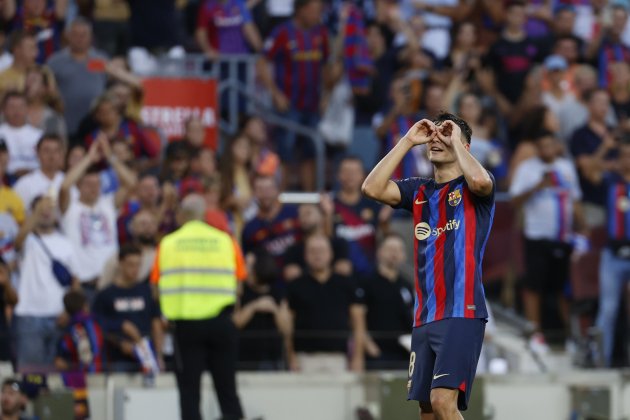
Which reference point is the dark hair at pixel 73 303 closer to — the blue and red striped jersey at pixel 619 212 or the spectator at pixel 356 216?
the spectator at pixel 356 216

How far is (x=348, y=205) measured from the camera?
15.5m

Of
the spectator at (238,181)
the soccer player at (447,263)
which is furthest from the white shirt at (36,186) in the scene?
the soccer player at (447,263)

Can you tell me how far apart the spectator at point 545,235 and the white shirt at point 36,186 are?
4.67 meters

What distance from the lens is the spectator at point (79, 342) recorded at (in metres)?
13.4

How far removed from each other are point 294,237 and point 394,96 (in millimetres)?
2991

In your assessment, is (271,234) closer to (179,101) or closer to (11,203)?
(11,203)

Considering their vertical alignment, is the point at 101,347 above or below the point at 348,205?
below

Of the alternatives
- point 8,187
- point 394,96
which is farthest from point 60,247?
point 394,96

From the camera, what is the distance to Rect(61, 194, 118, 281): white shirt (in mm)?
14633

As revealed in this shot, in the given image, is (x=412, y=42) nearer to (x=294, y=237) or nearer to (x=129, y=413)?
(x=294, y=237)

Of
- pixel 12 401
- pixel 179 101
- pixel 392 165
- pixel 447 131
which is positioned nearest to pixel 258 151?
pixel 179 101

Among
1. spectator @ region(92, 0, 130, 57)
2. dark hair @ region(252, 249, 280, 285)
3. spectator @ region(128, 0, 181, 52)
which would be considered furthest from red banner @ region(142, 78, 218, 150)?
dark hair @ region(252, 249, 280, 285)

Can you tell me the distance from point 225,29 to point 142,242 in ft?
13.8

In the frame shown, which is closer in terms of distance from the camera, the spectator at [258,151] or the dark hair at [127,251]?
the dark hair at [127,251]
